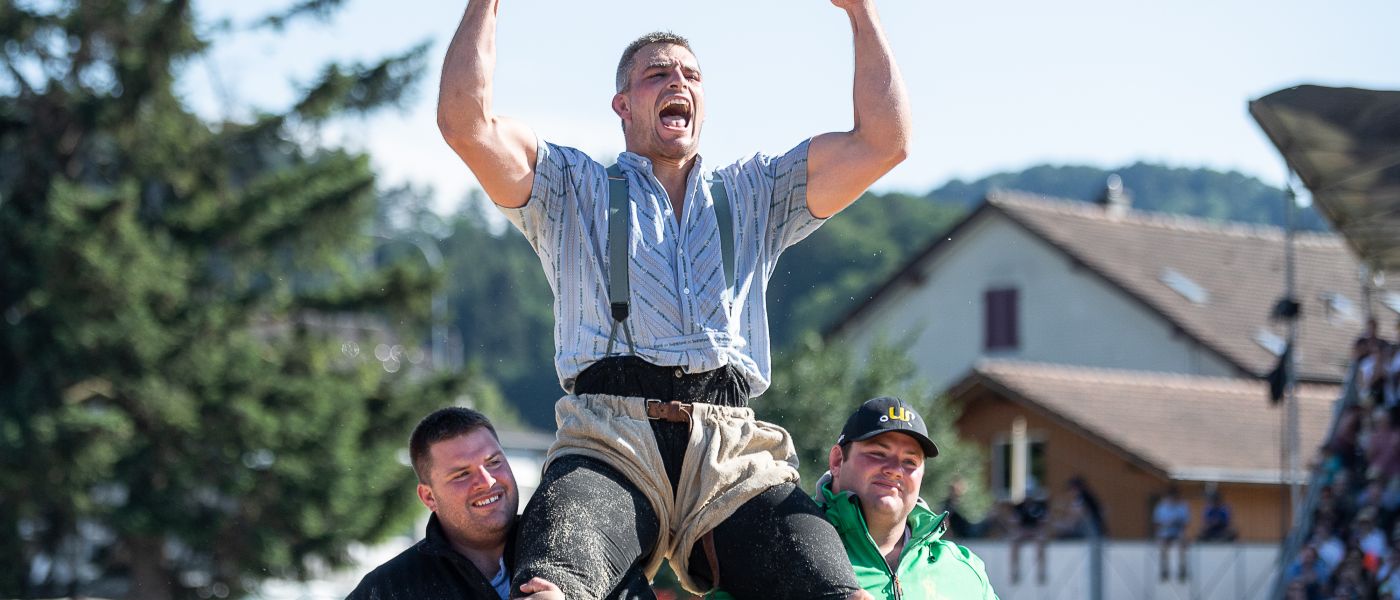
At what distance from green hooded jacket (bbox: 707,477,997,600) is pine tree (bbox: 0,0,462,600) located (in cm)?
2221

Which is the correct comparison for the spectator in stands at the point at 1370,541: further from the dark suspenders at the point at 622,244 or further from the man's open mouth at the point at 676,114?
the man's open mouth at the point at 676,114

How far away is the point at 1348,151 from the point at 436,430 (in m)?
7.90

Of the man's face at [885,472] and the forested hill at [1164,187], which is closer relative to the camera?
the man's face at [885,472]

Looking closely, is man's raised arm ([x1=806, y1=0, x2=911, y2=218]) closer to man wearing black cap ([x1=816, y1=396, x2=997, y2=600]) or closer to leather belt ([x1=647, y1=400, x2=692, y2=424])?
leather belt ([x1=647, y1=400, x2=692, y2=424])

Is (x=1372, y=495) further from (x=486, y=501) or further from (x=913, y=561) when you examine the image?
(x=486, y=501)

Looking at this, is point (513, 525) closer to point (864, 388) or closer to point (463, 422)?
point (463, 422)

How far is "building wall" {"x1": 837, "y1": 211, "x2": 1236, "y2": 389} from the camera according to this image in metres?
37.4

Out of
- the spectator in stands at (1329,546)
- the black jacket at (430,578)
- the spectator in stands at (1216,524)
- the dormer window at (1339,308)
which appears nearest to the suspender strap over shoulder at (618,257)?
the black jacket at (430,578)

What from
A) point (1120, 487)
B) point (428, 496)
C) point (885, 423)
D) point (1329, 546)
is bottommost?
point (1120, 487)

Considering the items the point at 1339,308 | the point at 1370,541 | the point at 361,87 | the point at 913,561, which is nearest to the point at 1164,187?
the point at 1339,308

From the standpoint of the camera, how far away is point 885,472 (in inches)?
213

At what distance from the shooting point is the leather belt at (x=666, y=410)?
4.47m

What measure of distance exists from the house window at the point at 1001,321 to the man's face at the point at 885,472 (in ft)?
112

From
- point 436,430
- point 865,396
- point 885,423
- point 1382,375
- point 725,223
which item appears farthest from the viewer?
point 865,396
